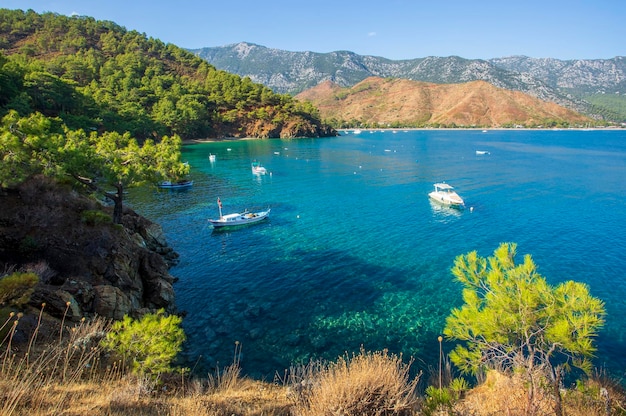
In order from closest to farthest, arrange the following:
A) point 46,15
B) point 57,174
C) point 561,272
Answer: point 57,174
point 561,272
point 46,15

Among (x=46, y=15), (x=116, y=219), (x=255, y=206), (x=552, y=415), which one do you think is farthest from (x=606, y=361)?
(x=46, y=15)

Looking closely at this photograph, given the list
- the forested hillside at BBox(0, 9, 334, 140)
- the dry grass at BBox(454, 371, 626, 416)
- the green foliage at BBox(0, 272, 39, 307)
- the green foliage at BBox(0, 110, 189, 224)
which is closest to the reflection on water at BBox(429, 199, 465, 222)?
the green foliage at BBox(0, 110, 189, 224)

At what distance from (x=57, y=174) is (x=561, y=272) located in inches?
1370

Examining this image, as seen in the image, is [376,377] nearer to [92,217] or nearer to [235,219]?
[92,217]

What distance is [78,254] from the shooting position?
18109 mm

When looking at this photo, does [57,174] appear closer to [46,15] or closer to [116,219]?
[116,219]

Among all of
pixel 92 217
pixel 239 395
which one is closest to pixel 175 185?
pixel 92 217

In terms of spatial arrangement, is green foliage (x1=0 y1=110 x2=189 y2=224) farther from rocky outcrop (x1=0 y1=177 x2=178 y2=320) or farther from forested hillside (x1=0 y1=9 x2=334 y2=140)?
forested hillside (x1=0 y1=9 x2=334 y2=140)

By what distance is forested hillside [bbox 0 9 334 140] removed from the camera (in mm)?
84562

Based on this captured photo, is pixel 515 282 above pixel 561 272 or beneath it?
above

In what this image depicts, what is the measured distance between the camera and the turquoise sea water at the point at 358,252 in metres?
17.5

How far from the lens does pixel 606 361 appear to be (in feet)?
51.6

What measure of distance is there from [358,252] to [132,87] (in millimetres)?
120995

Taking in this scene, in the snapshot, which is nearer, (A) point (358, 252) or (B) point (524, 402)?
(B) point (524, 402)
